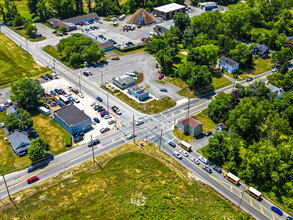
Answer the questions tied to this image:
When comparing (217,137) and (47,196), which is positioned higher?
(217,137)

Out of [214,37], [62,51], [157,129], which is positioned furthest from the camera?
[214,37]

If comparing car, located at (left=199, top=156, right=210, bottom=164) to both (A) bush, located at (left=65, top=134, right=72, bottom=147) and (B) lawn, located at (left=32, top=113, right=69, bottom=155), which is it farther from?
(B) lawn, located at (left=32, top=113, right=69, bottom=155)

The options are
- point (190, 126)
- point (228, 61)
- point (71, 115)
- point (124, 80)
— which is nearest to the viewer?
point (190, 126)

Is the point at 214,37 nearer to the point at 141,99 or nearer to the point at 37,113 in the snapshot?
the point at 141,99

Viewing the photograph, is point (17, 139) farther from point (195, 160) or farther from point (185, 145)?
point (195, 160)

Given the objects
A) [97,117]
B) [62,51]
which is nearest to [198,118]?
[97,117]

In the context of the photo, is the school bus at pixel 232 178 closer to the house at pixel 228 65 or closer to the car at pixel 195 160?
the car at pixel 195 160

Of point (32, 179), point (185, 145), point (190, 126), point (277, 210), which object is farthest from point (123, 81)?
point (277, 210)
